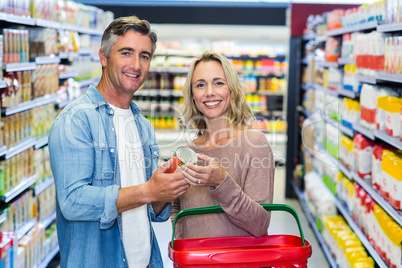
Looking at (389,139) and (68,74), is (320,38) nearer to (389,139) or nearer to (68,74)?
(68,74)

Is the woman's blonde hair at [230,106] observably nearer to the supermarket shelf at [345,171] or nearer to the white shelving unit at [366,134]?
the white shelving unit at [366,134]

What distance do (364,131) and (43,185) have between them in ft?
9.41

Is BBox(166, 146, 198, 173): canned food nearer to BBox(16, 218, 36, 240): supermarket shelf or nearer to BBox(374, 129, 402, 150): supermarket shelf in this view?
BBox(374, 129, 402, 150): supermarket shelf

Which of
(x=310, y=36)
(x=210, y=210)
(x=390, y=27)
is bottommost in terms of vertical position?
(x=210, y=210)

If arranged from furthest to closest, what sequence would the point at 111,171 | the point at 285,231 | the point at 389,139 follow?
the point at 285,231
the point at 389,139
the point at 111,171

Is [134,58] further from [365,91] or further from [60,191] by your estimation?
[365,91]

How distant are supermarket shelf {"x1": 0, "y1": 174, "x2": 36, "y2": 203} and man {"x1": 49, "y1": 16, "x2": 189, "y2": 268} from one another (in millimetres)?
1707

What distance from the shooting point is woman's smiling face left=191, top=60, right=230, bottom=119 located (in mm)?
2178

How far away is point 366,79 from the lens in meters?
3.72

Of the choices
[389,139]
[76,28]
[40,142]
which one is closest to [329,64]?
[389,139]

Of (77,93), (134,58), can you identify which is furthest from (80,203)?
(77,93)

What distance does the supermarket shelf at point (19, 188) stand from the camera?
3.56 metres

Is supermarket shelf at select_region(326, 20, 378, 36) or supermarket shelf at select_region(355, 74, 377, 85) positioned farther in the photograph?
supermarket shelf at select_region(326, 20, 378, 36)

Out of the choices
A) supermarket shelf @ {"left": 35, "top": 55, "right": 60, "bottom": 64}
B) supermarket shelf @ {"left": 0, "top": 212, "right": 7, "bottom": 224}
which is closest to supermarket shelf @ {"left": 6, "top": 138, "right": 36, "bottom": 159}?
supermarket shelf @ {"left": 0, "top": 212, "right": 7, "bottom": 224}
